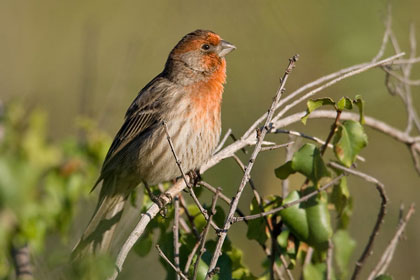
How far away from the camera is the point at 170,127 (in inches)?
224

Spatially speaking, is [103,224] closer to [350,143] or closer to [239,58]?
[350,143]

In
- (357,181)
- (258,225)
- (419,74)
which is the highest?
(258,225)

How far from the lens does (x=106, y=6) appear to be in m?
12.3

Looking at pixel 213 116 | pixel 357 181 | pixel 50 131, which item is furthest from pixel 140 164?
pixel 50 131

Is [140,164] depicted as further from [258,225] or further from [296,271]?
[296,271]

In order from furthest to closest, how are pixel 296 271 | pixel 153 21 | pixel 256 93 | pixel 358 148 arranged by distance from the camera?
pixel 153 21
pixel 256 93
pixel 296 271
pixel 358 148

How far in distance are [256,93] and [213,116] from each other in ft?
12.2

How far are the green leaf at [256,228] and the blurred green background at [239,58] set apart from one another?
294 cm

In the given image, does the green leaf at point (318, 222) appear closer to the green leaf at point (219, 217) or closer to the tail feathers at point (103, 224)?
the green leaf at point (219, 217)

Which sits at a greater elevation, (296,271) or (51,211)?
(51,211)

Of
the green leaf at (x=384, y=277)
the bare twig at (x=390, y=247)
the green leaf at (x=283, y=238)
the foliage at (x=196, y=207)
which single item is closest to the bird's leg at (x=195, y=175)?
the foliage at (x=196, y=207)

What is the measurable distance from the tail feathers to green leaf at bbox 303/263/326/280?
1.39 m

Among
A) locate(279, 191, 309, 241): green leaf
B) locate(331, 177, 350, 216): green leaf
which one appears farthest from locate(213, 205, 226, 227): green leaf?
locate(331, 177, 350, 216): green leaf

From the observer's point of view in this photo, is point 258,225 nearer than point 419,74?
Yes
